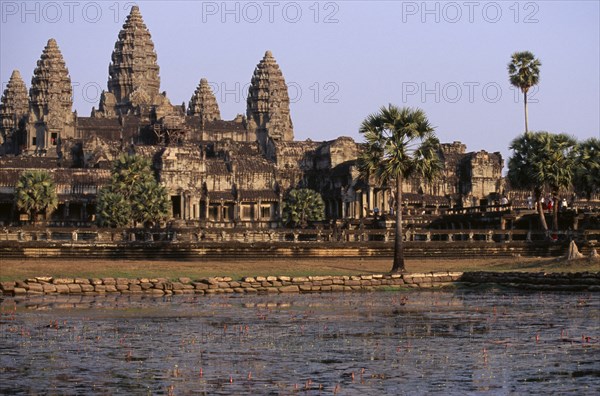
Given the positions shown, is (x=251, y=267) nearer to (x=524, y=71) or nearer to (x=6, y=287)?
(x=6, y=287)

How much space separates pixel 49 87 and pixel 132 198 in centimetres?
8022

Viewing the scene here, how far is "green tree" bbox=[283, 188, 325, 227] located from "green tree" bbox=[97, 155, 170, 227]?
693 inches

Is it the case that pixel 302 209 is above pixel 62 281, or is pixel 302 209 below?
above

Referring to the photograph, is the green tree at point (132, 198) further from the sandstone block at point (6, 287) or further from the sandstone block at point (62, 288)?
the sandstone block at point (6, 287)

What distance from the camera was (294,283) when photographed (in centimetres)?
5588

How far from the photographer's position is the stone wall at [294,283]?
173 ft

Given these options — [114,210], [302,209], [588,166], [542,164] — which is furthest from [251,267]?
[302,209]

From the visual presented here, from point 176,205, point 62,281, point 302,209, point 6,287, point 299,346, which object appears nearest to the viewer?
point 299,346

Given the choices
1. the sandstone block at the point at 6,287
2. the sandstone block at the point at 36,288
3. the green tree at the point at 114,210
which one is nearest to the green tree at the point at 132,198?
the green tree at the point at 114,210

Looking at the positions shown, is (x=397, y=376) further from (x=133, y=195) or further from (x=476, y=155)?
(x=476, y=155)

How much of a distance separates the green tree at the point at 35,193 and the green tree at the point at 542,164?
4770 centimetres

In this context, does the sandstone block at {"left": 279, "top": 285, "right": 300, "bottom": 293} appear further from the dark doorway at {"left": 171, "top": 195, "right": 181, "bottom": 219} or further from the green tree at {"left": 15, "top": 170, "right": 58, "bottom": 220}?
the dark doorway at {"left": 171, "top": 195, "right": 181, "bottom": 219}

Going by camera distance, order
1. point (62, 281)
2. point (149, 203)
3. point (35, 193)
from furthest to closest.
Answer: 1. point (35, 193)
2. point (149, 203)
3. point (62, 281)

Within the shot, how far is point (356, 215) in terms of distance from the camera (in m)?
142
